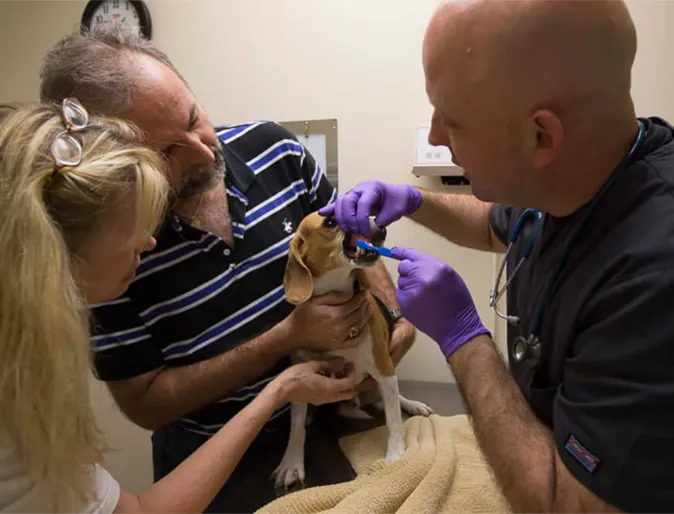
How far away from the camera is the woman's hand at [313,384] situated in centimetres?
117

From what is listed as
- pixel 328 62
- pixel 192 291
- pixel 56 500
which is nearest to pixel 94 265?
pixel 56 500

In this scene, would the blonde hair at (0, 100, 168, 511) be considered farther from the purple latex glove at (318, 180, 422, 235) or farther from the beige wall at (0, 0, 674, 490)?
the beige wall at (0, 0, 674, 490)

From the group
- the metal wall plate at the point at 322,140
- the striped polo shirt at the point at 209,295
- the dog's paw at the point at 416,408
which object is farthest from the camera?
the metal wall plate at the point at 322,140

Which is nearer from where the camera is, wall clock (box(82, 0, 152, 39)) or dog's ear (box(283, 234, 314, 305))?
dog's ear (box(283, 234, 314, 305))

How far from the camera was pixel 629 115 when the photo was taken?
0.81 m

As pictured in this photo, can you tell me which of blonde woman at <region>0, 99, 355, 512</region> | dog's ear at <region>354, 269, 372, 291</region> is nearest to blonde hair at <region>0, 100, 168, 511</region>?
blonde woman at <region>0, 99, 355, 512</region>

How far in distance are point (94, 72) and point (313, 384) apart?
2.67 ft

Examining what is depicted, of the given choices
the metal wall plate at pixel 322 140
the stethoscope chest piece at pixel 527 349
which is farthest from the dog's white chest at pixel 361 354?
the metal wall plate at pixel 322 140

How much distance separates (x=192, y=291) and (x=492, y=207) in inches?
30.2

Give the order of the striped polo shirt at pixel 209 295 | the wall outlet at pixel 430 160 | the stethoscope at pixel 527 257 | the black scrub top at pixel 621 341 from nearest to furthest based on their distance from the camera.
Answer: the black scrub top at pixel 621 341 → the stethoscope at pixel 527 257 → the striped polo shirt at pixel 209 295 → the wall outlet at pixel 430 160

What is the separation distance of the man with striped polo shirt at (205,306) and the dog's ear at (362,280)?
0.12 feet

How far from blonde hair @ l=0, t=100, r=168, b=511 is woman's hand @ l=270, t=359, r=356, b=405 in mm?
443

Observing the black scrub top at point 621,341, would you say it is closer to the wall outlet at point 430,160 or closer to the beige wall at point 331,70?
the wall outlet at point 430,160

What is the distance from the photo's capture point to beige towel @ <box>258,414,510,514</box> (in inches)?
41.6
